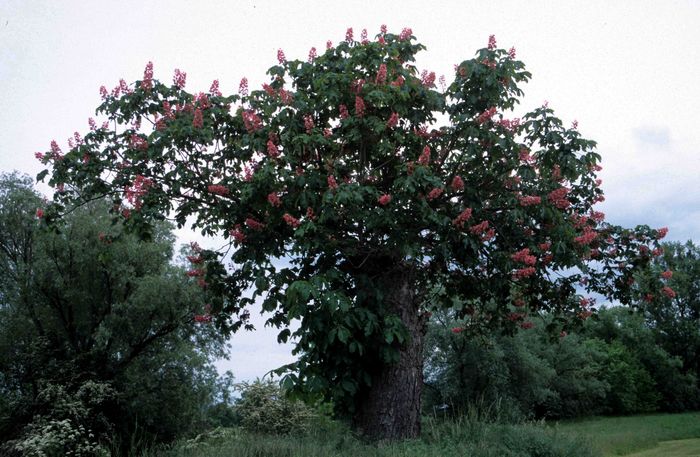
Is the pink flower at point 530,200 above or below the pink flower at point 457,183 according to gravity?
below

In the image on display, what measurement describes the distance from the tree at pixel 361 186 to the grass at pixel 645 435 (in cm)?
446

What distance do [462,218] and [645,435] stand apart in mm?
25544

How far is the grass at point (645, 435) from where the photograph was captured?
22188 mm

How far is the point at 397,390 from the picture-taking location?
34.1 ft

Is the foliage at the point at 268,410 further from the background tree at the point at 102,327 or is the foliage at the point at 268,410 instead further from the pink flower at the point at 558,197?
the pink flower at the point at 558,197

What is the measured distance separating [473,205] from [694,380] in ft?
163

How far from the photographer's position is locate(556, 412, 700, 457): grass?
22188mm

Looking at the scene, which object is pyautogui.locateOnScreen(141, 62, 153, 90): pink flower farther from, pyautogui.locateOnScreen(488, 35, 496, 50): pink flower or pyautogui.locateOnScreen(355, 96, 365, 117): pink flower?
pyautogui.locateOnScreen(488, 35, 496, 50): pink flower

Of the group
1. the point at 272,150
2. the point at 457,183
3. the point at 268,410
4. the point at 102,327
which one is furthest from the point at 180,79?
the point at 102,327

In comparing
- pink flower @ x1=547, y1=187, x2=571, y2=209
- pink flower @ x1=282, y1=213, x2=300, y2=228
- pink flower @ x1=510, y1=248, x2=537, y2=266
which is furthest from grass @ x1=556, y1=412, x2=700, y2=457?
pink flower @ x1=282, y1=213, x2=300, y2=228

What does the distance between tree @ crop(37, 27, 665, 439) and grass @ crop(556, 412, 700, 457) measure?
4.46m

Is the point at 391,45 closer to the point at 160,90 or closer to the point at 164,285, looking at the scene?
the point at 160,90

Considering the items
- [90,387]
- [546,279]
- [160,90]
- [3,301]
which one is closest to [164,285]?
[90,387]

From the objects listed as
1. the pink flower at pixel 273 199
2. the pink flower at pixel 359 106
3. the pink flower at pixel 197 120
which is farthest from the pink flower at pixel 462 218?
the pink flower at pixel 197 120
